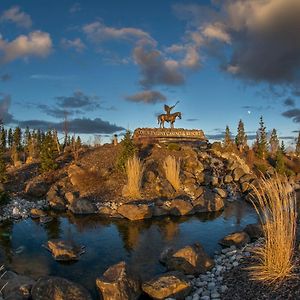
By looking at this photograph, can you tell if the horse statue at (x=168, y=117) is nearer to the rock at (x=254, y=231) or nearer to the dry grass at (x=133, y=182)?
the dry grass at (x=133, y=182)

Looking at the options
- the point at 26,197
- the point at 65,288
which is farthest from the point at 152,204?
the point at 65,288

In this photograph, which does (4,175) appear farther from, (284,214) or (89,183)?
(284,214)

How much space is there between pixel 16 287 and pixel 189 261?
4.02 metres

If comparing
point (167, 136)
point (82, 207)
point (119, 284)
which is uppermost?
point (167, 136)

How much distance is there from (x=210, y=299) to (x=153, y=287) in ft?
4.09

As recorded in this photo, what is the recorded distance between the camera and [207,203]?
51.1ft

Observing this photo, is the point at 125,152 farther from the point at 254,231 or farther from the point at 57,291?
the point at 57,291

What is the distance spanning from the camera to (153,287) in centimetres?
710

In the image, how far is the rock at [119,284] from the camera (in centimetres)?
680

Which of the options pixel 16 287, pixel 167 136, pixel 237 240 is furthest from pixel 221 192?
pixel 16 287

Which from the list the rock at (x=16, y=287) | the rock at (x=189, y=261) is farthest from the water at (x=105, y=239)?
the rock at (x=16, y=287)

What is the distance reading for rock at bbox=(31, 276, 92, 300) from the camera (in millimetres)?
6594

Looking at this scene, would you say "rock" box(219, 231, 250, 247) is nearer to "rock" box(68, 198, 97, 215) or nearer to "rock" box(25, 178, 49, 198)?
"rock" box(68, 198, 97, 215)

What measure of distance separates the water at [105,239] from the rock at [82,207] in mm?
560
